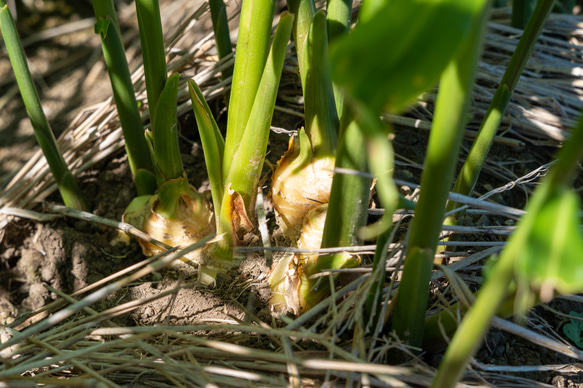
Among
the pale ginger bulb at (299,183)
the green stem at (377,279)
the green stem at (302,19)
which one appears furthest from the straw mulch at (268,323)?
the green stem at (302,19)

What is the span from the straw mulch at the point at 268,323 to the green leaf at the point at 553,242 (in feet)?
0.66

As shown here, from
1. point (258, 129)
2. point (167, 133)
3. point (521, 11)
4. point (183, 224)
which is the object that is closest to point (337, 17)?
point (258, 129)

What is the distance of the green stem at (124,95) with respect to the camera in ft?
2.31

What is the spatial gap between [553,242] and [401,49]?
0.14 m

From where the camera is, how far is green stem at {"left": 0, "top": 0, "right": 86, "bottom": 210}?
728mm

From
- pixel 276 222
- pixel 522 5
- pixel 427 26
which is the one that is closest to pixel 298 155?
pixel 276 222

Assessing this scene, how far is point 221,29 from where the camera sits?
87 cm

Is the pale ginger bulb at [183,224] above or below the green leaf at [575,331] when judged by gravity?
above

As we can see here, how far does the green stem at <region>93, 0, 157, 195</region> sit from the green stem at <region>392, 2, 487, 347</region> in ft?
1.71

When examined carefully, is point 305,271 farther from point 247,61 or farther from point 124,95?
point 124,95

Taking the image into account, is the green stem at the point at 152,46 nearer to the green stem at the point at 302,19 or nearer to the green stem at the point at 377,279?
the green stem at the point at 302,19

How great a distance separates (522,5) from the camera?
41.4 inches

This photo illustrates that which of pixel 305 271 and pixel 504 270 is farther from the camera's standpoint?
pixel 305 271

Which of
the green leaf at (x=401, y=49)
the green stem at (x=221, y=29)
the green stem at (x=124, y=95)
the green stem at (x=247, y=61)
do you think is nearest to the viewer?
the green leaf at (x=401, y=49)
